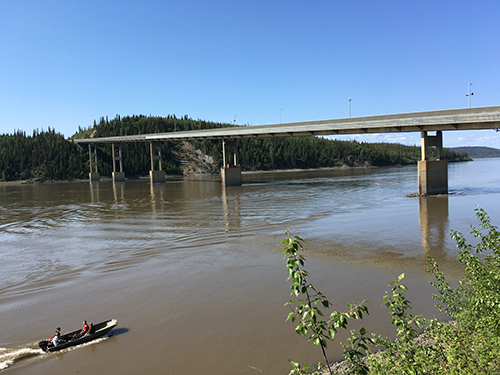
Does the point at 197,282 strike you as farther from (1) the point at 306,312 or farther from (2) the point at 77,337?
(1) the point at 306,312

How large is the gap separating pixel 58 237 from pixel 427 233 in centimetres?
2466

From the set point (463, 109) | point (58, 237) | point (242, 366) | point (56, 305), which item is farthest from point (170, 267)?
point (463, 109)

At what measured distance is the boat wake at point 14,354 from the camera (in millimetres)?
9875

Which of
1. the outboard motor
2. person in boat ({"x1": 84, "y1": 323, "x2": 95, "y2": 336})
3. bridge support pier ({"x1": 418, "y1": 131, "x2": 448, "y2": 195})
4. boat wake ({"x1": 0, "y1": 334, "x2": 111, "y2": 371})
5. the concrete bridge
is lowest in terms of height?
boat wake ({"x1": 0, "y1": 334, "x2": 111, "y2": 371})

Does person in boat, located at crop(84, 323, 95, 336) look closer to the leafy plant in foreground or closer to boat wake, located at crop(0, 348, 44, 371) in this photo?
boat wake, located at crop(0, 348, 44, 371)

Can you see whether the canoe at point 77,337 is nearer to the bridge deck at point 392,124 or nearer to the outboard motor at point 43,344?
the outboard motor at point 43,344

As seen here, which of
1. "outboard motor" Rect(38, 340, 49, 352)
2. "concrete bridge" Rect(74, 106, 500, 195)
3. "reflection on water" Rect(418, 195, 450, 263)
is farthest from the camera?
"concrete bridge" Rect(74, 106, 500, 195)

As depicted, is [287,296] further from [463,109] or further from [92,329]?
[463,109]

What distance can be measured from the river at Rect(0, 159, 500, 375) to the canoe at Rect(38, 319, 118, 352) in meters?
0.19

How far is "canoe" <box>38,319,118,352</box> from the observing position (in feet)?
33.8

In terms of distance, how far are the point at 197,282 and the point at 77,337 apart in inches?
214

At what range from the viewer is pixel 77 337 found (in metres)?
10.7

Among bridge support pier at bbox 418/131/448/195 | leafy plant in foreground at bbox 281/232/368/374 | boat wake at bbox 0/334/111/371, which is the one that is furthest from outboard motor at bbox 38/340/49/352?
bridge support pier at bbox 418/131/448/195

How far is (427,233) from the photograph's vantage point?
23406 mm
